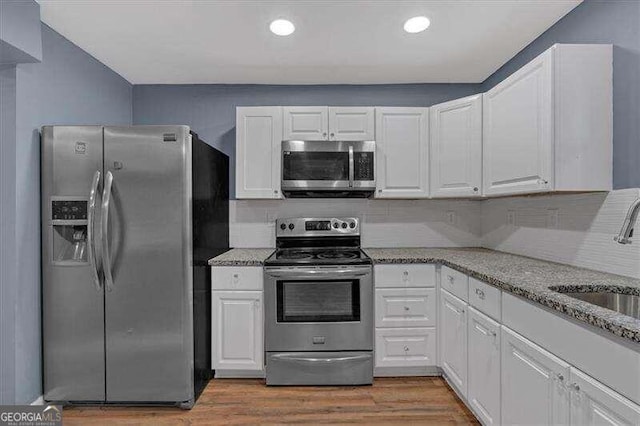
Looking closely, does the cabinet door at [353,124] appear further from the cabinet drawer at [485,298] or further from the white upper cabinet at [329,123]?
the cabinet drawer at [485,298]

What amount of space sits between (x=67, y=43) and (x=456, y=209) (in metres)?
3.33

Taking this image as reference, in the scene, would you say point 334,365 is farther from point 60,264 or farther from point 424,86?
point 424,86

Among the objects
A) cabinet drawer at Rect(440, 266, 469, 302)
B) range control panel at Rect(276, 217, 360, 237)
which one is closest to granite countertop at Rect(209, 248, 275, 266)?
range control panel at Rect(276, 217, 360, 237)

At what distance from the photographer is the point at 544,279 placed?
1659 mm

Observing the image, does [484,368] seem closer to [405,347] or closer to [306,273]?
[405,347]

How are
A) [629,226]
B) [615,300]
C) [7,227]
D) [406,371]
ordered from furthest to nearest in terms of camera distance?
Result: 1. [406,371]
2. [7,227]
3. [615,300]
4. [629,226]

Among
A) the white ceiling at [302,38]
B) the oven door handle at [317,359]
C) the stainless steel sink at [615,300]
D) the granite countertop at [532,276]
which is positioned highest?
the white ceiling at [302,38]

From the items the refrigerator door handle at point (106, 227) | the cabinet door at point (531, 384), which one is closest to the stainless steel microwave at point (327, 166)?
the refrigerator door handle at point (106, 227)

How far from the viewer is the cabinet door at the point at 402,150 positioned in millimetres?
2857

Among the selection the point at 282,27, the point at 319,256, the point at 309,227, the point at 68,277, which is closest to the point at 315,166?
the point at 309,227

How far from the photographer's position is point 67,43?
2355 mm

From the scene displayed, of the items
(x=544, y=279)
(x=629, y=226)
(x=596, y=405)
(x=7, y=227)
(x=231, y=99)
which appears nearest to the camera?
(x=596, y=405)

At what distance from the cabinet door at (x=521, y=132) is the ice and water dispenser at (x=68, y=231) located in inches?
104

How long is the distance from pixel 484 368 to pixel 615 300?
700 millimetres
